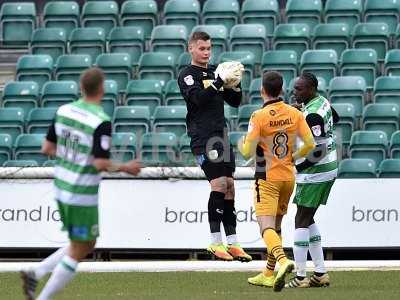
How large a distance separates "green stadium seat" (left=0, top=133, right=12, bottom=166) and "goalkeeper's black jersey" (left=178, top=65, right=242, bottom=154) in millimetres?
6024

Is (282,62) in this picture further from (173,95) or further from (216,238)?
(216,238)

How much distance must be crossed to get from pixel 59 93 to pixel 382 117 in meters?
4.98

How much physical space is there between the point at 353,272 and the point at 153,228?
10.1 feet

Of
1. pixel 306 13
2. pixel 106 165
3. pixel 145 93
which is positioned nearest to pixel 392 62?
pixel 306 13

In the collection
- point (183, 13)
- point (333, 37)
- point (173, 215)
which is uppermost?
point (183, 13)

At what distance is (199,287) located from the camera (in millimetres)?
12188

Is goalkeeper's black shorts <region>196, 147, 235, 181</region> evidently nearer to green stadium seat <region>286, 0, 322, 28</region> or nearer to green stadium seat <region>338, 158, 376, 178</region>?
green stadium seat <region>338, 158, 376, 178</region>

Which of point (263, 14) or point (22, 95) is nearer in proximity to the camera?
point (22, 95)

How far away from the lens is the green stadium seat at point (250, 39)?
19484 mm

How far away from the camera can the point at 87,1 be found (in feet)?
70.4

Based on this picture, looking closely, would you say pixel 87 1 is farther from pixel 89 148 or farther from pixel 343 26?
pixel 89 148

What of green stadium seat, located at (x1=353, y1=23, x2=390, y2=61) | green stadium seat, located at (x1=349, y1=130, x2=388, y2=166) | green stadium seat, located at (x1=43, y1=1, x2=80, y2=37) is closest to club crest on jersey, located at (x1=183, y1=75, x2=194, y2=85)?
green stadium seat, located at (x1=349, y1=130, x2=388, y2=166)

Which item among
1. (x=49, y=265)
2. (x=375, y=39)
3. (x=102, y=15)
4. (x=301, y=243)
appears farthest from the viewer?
(x=102, y=15)

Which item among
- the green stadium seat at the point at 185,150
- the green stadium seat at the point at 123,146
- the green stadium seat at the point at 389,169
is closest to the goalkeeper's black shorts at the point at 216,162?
the green stadium seat at the point at 185,150
